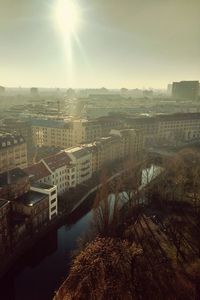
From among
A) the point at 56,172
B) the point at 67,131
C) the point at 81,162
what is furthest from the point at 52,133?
the point at 56,172

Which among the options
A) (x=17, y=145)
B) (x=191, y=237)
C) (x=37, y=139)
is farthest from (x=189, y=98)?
(x=191, y=237)

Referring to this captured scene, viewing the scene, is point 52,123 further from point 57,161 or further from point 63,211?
point 63,211

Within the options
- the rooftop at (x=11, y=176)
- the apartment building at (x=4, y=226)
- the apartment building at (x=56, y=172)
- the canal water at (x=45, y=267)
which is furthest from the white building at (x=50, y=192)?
the apartment building at (x=4, y=226)

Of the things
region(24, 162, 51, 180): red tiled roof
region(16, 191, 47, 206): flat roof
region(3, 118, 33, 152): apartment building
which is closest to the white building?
region(16, 191, 47, 206): flat roof

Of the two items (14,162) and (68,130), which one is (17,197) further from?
(68,130)

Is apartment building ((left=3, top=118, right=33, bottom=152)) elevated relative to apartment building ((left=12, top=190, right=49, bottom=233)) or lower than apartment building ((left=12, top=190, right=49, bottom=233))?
elevated

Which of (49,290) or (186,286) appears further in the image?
(49,290)

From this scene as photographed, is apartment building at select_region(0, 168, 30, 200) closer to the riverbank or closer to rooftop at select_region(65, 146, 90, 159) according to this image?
the riverbank

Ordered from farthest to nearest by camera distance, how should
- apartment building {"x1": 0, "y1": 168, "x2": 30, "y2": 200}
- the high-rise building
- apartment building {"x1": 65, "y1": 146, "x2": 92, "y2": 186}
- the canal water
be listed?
1. the high-rise building
2. apartment building {"x1": 65, "y1": 146, "x2": 92, "y2": 186}
3. apartment building {"x1": 0, "y1": 168, "x2": 30, "y2": 200}
4. the canal water
